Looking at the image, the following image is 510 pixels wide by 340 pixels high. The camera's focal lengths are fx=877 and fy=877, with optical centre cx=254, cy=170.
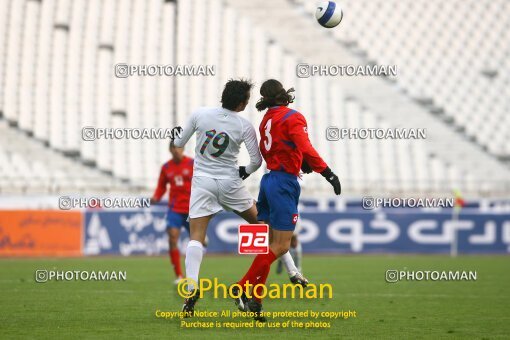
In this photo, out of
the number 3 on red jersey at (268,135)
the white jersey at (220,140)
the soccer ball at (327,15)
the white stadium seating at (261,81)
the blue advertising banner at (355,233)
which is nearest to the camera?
the number 3 on red jersey at (268,135)

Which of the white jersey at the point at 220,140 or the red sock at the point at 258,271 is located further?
the white jersey at the point at 220,140

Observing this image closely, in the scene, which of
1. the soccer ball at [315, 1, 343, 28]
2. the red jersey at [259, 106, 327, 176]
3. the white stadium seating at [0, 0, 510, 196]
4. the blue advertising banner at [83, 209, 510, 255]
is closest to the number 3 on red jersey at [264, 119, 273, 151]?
the red jersey at [259, 106, 327, 176]

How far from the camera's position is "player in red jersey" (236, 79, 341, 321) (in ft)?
25.9

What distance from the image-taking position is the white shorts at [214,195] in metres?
8.42

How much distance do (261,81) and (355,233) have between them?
681 centimetres

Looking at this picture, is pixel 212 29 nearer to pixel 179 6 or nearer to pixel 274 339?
pixel 179 6

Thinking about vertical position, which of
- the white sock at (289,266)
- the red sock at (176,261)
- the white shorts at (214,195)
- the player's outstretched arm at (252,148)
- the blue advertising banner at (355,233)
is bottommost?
the blue advertising banner at (355,233)

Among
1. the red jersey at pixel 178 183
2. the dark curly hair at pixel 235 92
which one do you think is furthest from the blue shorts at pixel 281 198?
the red jersey at pixel 178 183

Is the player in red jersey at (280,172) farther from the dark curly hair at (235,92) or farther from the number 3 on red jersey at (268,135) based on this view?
the dark curly hair at (235,92)

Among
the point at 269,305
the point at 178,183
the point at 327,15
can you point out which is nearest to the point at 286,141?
the point at 269,305

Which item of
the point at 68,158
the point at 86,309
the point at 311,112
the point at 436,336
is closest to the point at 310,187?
the point at 311,112

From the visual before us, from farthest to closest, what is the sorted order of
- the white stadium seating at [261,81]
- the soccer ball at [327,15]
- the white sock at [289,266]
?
the white stadium seating at [261,81], the soccer ball at [327,15], the white sock at [289,266]

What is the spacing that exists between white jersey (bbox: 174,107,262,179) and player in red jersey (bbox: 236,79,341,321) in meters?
0.26

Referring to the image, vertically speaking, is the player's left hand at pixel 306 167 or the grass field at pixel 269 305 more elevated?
the player's left hand at pixel 306 167
